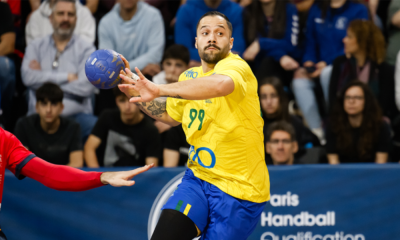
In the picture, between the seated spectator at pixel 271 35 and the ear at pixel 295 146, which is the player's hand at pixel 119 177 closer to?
the ear at pixel 295 146

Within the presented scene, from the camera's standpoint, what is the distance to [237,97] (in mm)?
3203

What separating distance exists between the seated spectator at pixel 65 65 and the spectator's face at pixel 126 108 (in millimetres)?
658

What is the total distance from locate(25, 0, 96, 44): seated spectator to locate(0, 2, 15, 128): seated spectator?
0.36 metres

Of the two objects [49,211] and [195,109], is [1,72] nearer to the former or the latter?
[49,211]

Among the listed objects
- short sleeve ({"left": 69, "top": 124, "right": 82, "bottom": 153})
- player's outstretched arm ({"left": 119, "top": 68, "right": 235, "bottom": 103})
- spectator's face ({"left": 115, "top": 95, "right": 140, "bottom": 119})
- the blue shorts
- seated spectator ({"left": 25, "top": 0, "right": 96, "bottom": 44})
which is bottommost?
the blue shorts

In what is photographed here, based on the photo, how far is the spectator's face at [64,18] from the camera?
668 centimetres

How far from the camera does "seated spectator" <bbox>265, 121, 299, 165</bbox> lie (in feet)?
18.6

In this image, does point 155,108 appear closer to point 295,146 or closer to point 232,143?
point 232,143

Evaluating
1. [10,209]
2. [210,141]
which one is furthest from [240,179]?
[10,209]

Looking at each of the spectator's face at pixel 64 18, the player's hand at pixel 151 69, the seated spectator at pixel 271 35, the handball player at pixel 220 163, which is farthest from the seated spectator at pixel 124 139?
the handball player at pixel 220 163

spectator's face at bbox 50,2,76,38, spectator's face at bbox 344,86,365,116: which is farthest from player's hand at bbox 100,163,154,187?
spectator's face at bbox 50,2,76,38

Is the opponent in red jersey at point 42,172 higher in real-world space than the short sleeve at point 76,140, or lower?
lower

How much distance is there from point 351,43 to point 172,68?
2593 mm

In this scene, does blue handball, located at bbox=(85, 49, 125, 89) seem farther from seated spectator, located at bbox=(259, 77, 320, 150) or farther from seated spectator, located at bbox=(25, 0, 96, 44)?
seated spectator, located at bbox=(25, 0, 96, 44)
